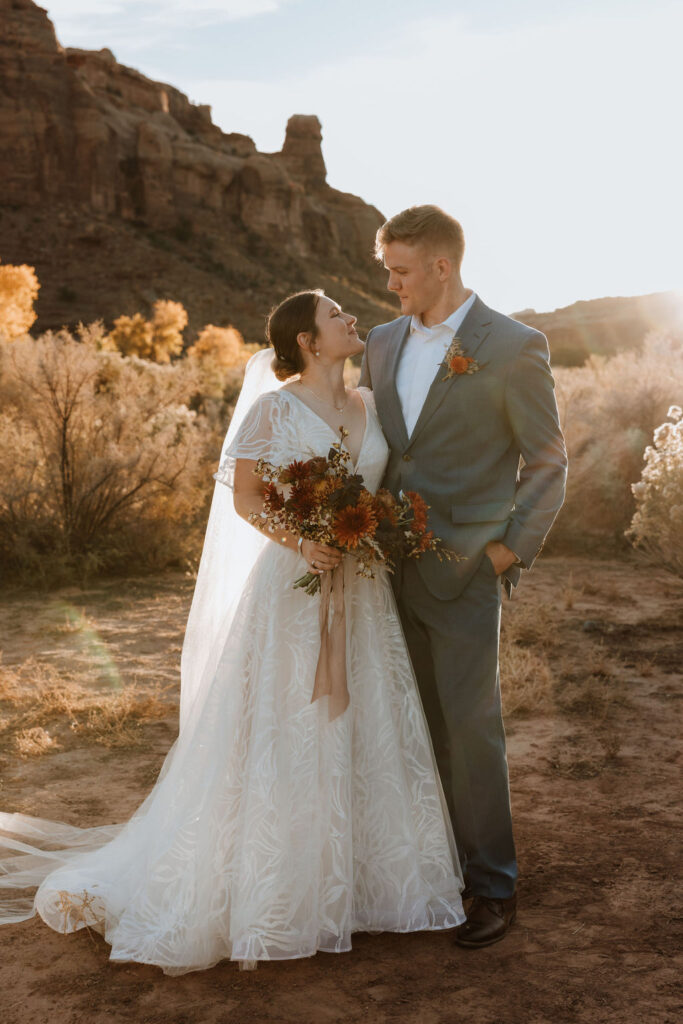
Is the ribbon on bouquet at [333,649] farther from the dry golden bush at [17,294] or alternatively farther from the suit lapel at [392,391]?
the dry golden bush at [17,294]

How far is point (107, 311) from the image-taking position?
4909cm

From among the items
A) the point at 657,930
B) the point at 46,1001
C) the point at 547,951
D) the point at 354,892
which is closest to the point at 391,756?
the point at 354,892

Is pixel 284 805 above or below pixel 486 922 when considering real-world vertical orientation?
above

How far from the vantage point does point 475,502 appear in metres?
3.17

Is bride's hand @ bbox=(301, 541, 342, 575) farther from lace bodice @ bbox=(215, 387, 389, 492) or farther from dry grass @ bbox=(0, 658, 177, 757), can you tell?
dry grass @ bbox=(0, 658, 177, 757)

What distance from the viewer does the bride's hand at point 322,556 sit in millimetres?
2877

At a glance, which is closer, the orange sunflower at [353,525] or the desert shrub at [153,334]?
the orange sunflower at [353,525]

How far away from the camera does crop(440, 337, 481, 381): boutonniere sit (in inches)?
124

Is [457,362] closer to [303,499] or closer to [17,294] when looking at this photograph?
[303,499]

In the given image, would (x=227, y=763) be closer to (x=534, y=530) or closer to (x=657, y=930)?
(x=534, y=530)

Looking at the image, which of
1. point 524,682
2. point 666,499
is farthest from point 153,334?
point 524,682

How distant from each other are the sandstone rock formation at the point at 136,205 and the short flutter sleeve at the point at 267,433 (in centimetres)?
4743

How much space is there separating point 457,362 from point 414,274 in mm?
364

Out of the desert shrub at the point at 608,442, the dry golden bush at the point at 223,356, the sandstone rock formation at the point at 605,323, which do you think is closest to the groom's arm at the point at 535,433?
the desert shrub at the point at 608,442
